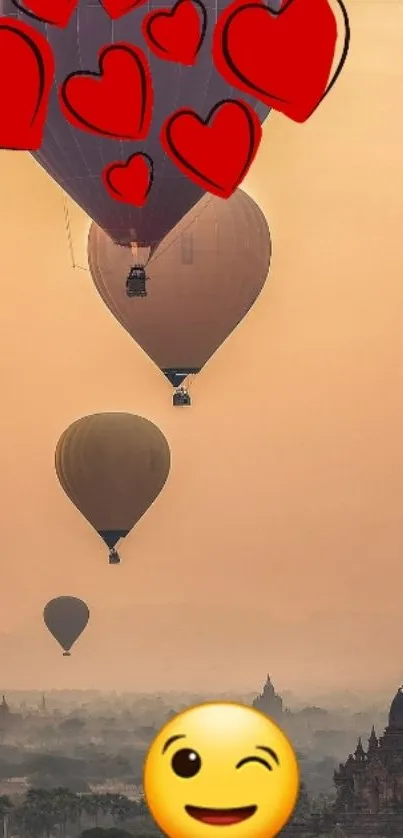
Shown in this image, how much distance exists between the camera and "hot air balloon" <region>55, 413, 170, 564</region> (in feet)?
17.0

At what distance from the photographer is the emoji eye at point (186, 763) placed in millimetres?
3236

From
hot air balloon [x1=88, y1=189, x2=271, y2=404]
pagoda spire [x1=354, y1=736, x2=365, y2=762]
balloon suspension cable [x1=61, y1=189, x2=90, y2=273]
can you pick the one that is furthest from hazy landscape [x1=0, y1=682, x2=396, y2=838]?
balloon suspension cable [x1=61, y1=189, x2=90, y2=273]

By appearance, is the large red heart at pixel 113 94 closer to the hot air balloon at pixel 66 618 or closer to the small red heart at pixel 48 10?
the small red heart at pixel 48 10

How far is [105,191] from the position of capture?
4.20m

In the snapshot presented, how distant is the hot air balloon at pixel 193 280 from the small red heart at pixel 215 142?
2.51 ft

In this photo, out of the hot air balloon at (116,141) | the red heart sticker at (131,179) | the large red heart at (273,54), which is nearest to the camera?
the large red heart at (273,54)

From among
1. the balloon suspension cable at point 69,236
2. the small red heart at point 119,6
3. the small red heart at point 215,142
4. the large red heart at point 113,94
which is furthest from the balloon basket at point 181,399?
the small red heart at point 119,6

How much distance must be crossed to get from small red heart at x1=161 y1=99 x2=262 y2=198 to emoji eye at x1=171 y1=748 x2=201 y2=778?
5.09 ft

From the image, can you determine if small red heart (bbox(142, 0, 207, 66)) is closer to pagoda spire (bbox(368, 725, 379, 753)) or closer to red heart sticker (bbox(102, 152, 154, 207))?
red heart sticker (bbox(102, 152, 154, 207))

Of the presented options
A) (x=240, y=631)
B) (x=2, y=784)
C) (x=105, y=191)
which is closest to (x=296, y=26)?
(x=105, y=191)

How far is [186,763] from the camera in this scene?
3.24m

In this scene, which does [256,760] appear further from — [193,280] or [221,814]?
[193,280]

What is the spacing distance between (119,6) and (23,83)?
336 mm

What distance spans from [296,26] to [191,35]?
11.4 inches
